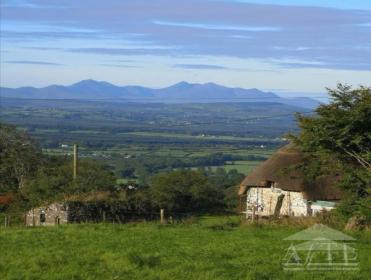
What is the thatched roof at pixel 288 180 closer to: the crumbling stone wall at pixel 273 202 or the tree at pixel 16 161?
the crumbling stone wall at pixel 273 202

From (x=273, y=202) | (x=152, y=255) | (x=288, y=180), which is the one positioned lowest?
(x=273, y=202)

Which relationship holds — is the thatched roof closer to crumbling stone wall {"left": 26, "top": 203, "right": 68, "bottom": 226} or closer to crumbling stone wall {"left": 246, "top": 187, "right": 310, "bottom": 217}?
crumbling stone wall {"left": 246, "top": 187, "right": 310, "bottom": 217}

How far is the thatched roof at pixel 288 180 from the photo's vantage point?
26.2 m

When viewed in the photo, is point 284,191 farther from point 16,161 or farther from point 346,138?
point 16,161

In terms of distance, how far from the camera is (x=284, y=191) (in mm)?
27859

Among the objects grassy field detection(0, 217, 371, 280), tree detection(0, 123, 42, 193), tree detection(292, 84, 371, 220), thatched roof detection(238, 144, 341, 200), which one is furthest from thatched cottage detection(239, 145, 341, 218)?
tree detection(0, 123, 42, 193)

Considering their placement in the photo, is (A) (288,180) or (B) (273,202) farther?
(B) (273,202)

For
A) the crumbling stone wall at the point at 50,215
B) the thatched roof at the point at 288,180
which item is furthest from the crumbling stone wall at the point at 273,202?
the crumbling stone wall at the point at 50,215

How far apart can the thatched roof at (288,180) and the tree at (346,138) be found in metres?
7.73

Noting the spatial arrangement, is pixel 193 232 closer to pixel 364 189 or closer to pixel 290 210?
pixel 364 189

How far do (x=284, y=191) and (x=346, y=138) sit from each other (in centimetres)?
1123

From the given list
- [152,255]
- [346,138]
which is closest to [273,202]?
[346,138]

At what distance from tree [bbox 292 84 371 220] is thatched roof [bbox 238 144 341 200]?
25.4ft

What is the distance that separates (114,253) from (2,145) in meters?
27.8
